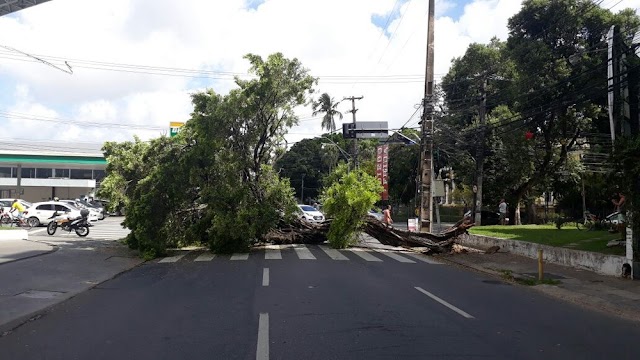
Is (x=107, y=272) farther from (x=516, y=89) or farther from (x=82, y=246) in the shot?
(x=516, y=89)

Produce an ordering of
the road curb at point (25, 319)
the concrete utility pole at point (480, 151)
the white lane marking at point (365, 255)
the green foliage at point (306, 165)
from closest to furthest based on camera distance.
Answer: the road curb at point (25, 319) → the white lane marking at point (365, 255) → the concrete utility pole at point (480, 151) → the green foliage at point (306, 165)

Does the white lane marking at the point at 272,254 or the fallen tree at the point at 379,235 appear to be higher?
the fallen tree at the point at 379,235

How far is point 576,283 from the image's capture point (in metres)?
13.9

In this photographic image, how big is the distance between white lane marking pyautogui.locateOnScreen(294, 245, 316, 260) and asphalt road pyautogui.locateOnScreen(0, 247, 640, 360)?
493cm

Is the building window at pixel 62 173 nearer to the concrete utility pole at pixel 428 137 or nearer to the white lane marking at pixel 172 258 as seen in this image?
the white lane marking at pixel 172 258

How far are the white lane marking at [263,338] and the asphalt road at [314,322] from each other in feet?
0.05

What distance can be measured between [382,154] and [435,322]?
30.6m

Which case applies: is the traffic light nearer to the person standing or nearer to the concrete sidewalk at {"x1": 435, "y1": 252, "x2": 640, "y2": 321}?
the concrete sidewalk at {"x1": 435, "y1": 252, "x2": 640, "y2": 321}

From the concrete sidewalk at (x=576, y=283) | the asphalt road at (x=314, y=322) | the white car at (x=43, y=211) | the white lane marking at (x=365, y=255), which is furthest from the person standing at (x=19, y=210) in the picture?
the concrete sidewalk at (x=576, y=283)

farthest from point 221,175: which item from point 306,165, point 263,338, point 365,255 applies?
point 306,165

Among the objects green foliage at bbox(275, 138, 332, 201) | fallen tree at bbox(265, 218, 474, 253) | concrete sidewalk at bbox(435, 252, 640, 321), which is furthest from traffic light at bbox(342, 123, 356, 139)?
green foliage at bbox(275, 138, 332, 201)

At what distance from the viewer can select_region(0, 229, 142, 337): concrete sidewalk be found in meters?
9.81

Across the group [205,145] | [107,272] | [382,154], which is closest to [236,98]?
[205,145]

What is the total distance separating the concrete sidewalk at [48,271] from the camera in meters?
9.81
